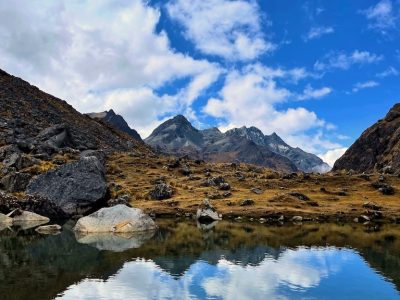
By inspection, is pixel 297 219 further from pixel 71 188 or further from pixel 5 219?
pixel 5 219

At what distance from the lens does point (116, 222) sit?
6744cm

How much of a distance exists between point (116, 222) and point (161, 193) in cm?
3244

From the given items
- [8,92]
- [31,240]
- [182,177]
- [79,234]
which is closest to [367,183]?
[182,177]

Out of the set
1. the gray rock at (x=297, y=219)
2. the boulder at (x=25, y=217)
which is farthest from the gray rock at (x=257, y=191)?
the boulder at (x=25, y=217)

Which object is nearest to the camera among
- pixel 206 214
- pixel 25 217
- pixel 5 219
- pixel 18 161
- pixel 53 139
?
pixel 5 219

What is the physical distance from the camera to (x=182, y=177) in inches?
4943

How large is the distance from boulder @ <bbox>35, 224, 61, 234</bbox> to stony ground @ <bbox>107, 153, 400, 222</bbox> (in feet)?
74.2

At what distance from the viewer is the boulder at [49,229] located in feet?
216

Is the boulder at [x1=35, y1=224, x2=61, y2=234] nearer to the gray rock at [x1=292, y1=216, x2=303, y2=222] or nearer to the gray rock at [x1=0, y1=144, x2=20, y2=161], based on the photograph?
the gray rock at [x1=292, y1=216, x2=303, y2=222]

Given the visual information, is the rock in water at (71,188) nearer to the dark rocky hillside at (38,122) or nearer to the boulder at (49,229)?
the boulder at (49,229)

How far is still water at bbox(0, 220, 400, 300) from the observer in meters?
35.9

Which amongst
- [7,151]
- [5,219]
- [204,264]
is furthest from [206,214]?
[7,151]

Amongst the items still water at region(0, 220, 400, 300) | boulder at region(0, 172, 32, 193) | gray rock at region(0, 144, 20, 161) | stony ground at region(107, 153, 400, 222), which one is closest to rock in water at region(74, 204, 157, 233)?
still water at region(0, 220, 400, 300)

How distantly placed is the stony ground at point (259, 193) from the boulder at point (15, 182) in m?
19.0
